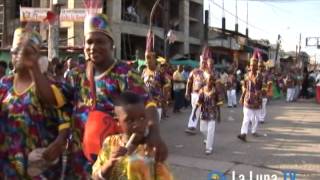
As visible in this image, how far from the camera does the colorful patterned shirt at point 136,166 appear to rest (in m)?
3.19

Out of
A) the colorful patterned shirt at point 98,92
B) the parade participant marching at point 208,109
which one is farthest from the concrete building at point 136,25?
the colorful patterned shirt at point 98,92

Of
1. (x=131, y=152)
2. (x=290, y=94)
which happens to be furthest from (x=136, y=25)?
(x=131, y=152)

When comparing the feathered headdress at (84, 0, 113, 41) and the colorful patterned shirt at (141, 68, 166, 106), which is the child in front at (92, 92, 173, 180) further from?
the colorful patterned shirt at (141, 68, 166, 106)

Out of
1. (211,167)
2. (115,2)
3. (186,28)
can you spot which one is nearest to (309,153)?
(211,167)

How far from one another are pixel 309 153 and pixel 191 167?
2.83 metres

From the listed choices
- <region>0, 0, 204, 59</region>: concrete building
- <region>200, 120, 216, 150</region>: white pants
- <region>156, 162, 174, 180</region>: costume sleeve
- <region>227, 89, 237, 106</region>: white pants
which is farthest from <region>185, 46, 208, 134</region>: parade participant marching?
<region>0, 0, 204, 59</region>: concrete building

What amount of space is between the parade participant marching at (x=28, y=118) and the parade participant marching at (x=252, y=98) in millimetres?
8806

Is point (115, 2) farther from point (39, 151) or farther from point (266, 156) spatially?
point (39, 151)

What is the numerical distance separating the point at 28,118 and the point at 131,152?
696mm

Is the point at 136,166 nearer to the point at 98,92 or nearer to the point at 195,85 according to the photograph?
the point at 98,92

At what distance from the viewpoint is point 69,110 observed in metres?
3.64

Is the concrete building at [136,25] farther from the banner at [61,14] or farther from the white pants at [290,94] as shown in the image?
the banner at [61,14]

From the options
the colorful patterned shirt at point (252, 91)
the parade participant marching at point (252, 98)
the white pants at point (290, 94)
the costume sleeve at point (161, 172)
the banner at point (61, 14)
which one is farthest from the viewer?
the white pants at point (290, 94)

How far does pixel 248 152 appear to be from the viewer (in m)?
10.5
